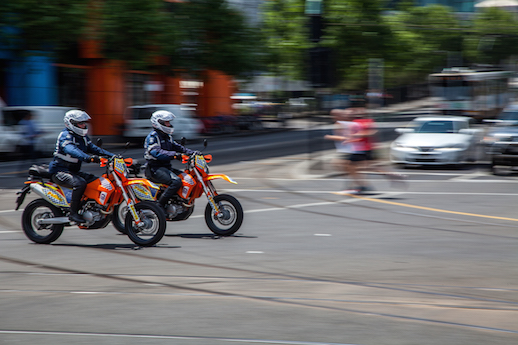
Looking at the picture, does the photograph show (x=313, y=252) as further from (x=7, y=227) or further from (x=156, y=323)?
(x=7, y=227)

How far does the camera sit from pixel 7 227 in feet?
33.9

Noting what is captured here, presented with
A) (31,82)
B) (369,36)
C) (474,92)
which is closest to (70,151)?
(31,82)

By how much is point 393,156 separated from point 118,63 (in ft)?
63.3

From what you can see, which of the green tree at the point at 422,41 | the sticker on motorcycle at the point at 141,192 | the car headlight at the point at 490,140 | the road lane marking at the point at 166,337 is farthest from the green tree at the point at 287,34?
the road lane marking at the point at 166,337

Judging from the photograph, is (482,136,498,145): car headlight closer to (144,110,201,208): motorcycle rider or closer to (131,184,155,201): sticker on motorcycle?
(144,110,201,208): motorcycle rider

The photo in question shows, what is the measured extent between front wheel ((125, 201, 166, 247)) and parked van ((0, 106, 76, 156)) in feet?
43.5

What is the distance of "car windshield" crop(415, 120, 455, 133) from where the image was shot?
20.0 metres

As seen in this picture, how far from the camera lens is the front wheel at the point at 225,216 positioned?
9.23 meters

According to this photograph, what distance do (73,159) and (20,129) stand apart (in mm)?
14114

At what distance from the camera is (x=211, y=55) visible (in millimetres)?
36281

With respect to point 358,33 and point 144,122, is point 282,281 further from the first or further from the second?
point 358,33

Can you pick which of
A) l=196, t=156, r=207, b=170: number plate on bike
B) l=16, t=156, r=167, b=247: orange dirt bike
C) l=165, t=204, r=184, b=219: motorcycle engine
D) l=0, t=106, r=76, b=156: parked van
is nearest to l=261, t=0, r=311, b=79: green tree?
l=0, t=106, r=76, b=156: parked van

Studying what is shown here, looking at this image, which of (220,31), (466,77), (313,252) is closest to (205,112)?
(220,31)

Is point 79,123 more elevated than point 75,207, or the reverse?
point 79,123
